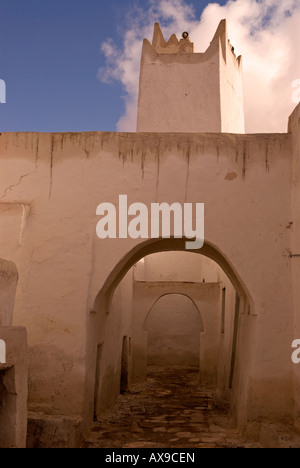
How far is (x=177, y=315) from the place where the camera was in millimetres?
18172

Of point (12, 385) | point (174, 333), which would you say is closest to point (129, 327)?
point (174, 333)

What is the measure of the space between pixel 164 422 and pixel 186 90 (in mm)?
8784

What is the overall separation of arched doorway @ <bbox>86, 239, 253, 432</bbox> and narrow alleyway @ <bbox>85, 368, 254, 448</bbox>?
1.30ft

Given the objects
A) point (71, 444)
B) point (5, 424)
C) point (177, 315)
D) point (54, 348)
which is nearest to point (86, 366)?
point (54, 348)

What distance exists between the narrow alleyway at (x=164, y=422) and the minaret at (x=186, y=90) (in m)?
6.94

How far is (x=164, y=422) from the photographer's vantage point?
816cm

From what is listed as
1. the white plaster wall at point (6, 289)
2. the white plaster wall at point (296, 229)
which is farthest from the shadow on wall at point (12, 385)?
the white plaster wall at point (296, 229)

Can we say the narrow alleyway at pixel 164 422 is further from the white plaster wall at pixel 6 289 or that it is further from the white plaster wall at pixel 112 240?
the white plaster wall at pixel 6 289

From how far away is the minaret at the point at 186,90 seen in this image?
1283cm

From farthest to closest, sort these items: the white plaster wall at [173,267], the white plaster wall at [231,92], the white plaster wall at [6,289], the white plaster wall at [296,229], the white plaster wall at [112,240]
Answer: the white plaster wall at [173,267], the white plaster wall at [231,92], the white plaster wall at [112,240], the white plaster wall at [296,229], the white plaster wall at [6,289]

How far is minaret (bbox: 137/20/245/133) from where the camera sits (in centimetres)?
1283

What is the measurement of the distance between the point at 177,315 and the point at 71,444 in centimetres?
1244

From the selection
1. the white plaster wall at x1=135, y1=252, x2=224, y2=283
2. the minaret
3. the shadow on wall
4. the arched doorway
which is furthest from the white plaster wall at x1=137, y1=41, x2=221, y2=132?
the shadow on wall

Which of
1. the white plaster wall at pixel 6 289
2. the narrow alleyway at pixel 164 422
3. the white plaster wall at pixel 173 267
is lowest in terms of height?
the narrow alleyway at pixel 164 422
